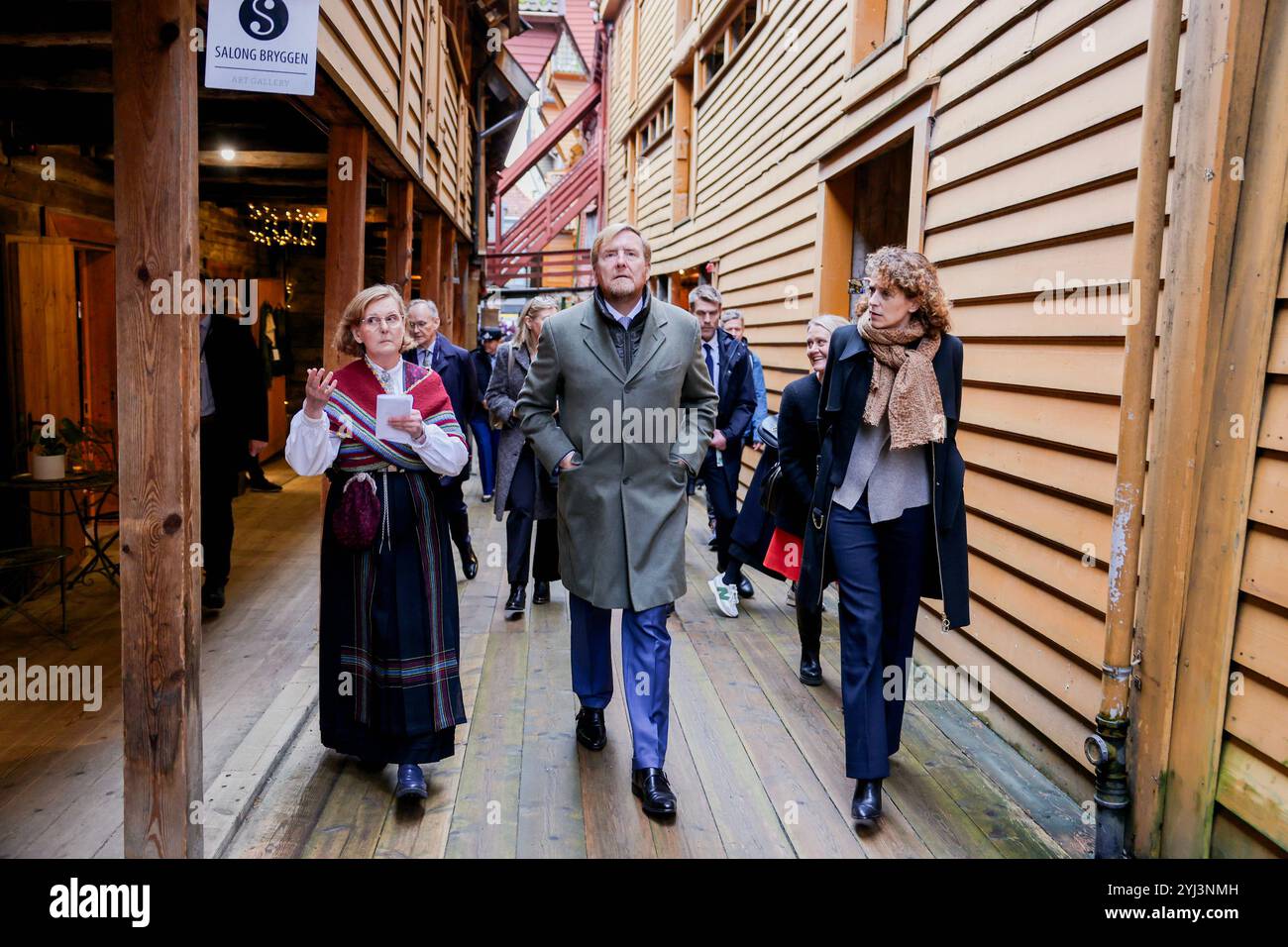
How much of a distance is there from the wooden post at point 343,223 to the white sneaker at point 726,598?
2.68m

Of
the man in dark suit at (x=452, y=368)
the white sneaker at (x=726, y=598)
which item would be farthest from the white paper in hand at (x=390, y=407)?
the white sneaker at (x=726, y=598)

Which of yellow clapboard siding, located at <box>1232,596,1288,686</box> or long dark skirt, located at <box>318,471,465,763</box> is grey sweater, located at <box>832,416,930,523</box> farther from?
long dark skirt, located at <box>318,471,465,763</box>

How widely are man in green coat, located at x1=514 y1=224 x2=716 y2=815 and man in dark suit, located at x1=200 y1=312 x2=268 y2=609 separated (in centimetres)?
298

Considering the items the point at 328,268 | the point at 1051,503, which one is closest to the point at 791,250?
the point at 328,268

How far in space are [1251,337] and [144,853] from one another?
3.47 m

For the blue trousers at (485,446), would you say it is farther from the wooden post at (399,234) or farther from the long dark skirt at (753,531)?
the long dark skirt at (753,531)

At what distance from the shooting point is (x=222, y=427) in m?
5.82

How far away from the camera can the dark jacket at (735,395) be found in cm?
626

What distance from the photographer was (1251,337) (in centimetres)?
281

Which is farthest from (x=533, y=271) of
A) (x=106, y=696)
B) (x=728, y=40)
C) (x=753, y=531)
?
(x=106, y=696)

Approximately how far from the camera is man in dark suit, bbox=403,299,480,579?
6094 millimetres

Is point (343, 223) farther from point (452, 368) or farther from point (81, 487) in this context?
point (81, 487)

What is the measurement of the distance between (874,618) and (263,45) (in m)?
3.03
